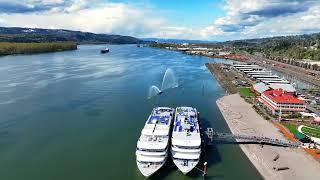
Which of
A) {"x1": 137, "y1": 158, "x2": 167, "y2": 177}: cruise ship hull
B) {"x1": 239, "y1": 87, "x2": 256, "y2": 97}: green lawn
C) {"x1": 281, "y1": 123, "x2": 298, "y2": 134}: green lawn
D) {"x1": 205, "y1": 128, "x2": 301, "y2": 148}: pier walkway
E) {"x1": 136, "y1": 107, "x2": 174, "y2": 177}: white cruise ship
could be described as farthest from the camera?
{"x1": 239, "y1": 87, "x2": 256, "y2": 97}: green lawn

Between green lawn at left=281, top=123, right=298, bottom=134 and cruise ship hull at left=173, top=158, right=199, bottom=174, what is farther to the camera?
green lawn at left=281, top=123, right=298, bottom=134

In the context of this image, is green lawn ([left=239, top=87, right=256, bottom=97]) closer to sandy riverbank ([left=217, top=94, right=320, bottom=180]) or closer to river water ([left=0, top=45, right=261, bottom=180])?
river water ([left=0, top=45, right=261, bottom=180])

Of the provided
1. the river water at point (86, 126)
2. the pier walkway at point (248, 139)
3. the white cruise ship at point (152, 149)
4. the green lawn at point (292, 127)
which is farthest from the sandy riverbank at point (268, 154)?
the white cruise ship at point (152, 149)

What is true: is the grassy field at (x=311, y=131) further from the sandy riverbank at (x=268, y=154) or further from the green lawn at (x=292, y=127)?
the sandy riverbank at (x=268, y=154)

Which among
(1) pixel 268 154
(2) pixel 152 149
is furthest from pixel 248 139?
(2) pixel 152 149

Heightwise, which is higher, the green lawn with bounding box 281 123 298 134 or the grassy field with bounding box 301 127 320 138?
the grassy field with bounding box 301 127 320 138

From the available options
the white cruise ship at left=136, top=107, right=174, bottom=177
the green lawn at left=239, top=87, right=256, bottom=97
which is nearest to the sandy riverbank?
the white cruise ship at left=136, top=107, right=174, bottom=177
